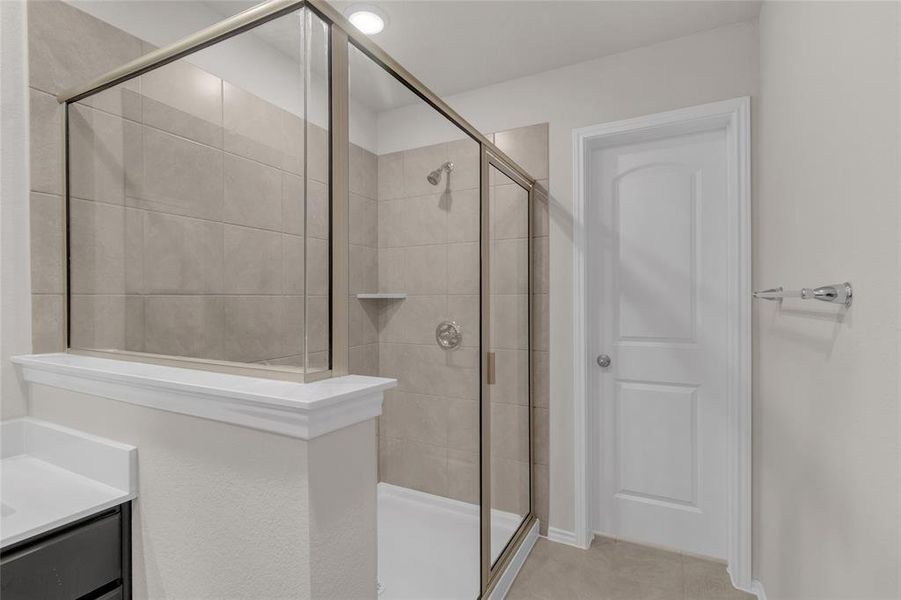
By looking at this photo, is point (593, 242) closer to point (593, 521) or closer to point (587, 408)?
point (587, 408)

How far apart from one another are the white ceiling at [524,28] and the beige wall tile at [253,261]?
4.10 feet

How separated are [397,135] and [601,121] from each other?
1.41 metres

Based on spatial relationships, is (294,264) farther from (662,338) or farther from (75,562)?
(662,338)

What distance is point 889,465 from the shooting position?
77 cm

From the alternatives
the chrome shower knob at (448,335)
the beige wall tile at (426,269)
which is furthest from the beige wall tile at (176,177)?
the chrome shower knob at (448,335)

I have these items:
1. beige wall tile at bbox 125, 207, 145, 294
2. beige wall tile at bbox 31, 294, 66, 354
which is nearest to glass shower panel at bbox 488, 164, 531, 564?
beige wall tile at bbox 125, 207, 145, 294

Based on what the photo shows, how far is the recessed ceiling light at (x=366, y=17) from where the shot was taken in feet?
5.59

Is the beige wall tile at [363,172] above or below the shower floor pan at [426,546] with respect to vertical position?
above

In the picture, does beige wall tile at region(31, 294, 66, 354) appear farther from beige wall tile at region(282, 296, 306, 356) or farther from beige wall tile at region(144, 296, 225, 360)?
beige wall tile at region(282, 296, 306, 356)

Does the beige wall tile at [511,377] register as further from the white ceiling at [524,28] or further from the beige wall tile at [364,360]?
the white ceiling at [524,28]

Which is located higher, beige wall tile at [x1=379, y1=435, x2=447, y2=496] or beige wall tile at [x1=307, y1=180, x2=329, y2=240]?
beige wall tile at [x1=307, y1=180, x2=329, y2=240]

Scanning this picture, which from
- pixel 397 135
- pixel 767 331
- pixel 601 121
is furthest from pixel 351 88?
pixel 767 331

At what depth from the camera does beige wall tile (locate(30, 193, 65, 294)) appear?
4.09ft

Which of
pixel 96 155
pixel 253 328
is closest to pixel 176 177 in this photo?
pixel 96 155
